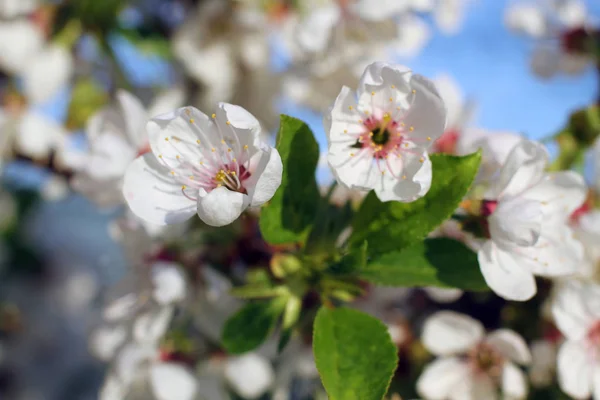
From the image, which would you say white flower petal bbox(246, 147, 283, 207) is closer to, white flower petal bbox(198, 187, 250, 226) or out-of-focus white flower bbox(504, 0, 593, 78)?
white flower petal bbox(198, 187, 250, 226)

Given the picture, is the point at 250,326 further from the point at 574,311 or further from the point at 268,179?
the point at 574,311

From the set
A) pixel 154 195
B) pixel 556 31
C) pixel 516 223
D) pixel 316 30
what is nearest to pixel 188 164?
pixel 154 195

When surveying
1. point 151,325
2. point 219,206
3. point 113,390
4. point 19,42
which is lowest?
point 113,390

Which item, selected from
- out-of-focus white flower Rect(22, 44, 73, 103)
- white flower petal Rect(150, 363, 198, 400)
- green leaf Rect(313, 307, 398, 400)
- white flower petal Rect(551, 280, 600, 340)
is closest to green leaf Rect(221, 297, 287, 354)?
green leaf Rect(313, 307, 398, 400)

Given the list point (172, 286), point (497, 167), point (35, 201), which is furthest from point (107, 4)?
point (35, 201)

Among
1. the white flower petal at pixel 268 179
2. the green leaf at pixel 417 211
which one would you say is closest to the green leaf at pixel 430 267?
the green leaf at pixel 417 211
